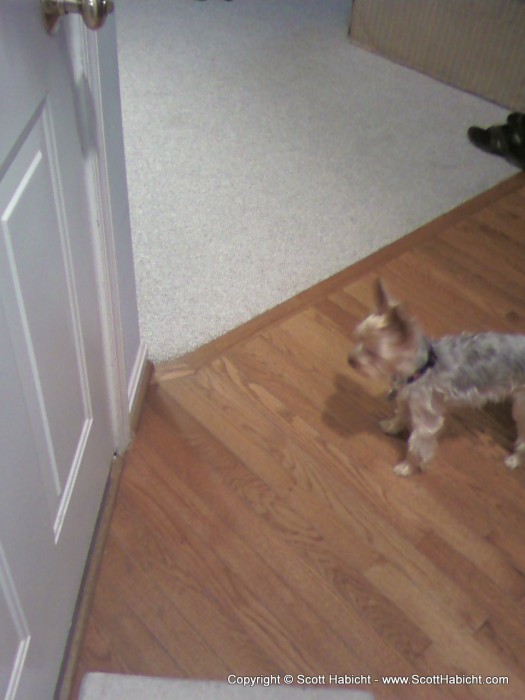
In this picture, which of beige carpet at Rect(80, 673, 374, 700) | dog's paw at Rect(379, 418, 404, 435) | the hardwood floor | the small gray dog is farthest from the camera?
dog's paw at Rect(379, 418, 404, 435)

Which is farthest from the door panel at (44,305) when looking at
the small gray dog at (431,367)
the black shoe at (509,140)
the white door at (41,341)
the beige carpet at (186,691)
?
the black shoe at (509,140)

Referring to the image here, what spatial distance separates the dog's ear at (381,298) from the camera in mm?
1490

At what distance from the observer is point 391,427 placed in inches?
70.7

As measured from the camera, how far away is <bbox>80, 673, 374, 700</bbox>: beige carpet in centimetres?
129

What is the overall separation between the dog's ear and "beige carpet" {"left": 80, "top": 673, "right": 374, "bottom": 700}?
762 mm

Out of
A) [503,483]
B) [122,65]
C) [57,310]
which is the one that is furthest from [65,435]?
[122,65]

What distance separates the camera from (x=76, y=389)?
1277mm

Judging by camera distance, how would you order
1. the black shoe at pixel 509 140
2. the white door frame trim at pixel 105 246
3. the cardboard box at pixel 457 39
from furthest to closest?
the cardboard box at pixel 457 39, the black shoe at pixel 509 140, the white door frame trim at pixel 105 246

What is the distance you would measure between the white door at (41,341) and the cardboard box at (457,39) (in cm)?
232

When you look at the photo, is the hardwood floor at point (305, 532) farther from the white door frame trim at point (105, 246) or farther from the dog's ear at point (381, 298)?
the dog's ear at point (381, 298)

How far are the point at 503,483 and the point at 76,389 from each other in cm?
105

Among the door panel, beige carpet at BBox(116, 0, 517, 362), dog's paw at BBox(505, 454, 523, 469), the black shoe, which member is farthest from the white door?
the black shoe

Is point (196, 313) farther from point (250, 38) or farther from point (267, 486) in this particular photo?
point (250, 38)

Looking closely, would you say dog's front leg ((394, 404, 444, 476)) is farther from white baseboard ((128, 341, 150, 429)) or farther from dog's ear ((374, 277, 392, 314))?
white baseboard ((128, 341, 150, 429))
